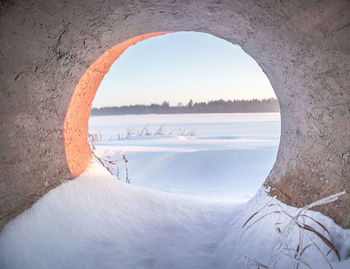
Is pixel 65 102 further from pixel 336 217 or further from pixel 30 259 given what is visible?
pixel 336 217

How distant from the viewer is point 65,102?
5.72ft

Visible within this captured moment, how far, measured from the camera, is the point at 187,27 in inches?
73.3

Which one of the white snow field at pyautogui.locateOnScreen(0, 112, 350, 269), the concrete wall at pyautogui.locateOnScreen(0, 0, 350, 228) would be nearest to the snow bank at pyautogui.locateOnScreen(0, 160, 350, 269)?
the white snow field at pyautogui.locateOnScreen(0, 112, 350, 269)

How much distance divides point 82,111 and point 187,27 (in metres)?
1.03

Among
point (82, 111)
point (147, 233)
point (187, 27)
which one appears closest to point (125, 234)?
point (147, 233)

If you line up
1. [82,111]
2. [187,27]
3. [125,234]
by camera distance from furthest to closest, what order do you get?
1. [82,111]
2. [187,27]
3. [125,234]

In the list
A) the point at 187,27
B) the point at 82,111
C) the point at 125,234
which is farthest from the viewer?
the point at 82,111

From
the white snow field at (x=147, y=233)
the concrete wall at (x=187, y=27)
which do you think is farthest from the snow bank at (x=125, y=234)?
the concrete wall at (x=187, y=27)

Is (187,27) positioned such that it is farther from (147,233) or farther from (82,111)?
(147,233)

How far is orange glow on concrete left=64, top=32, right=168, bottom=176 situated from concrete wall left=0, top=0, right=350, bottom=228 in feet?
0.25

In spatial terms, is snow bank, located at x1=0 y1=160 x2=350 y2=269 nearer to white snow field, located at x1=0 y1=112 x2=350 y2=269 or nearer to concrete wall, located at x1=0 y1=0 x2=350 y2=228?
white snow field, located at x1=0 y1=112 x2=350 y2=269

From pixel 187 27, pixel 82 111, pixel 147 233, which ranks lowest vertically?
pixel 147 233

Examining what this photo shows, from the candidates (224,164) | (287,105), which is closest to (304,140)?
(287,105)

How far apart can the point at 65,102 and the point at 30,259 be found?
96 centimetres
